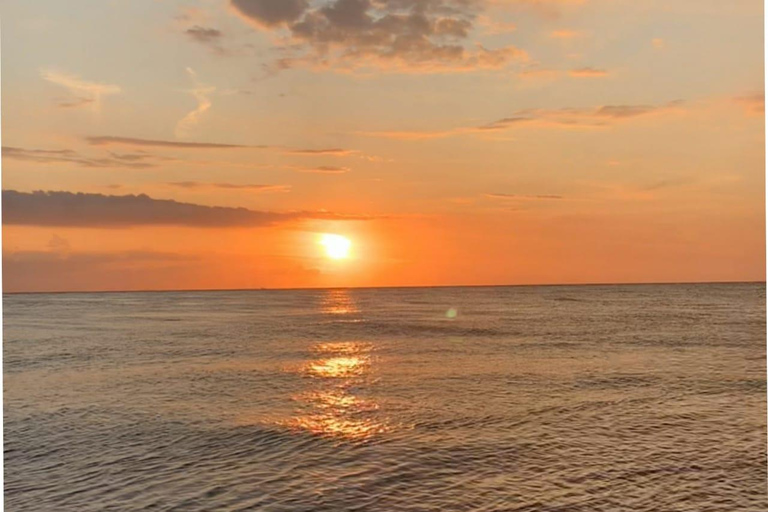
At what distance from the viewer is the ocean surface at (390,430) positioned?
16312 millimetres

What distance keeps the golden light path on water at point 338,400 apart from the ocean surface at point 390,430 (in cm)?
14

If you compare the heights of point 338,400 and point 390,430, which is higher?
point 338,400

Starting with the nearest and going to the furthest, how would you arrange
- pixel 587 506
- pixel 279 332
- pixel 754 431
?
pixel 587 506 < pixel 754 431 < pixel 279 332

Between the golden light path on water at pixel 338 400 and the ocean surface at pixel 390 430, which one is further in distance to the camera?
the golden light path on water at pixel 338 400

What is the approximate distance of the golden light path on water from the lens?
76.9 ft

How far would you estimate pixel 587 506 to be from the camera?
15.3 m

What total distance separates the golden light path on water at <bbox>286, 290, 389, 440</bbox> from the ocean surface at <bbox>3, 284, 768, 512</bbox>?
144 millimetres

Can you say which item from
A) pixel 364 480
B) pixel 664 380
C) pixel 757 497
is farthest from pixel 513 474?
pixel 664 380

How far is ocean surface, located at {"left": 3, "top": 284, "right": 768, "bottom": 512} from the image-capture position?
642 inches

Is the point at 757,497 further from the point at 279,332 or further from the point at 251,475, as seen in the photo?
the point at 279,332

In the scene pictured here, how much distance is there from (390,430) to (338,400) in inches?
274

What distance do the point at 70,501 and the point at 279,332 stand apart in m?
53.2

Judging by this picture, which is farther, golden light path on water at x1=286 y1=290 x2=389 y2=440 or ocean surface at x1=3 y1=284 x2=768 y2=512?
golden light path on water at x1=286 y1=290 x2=389 y2=440

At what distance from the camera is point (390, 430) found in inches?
904
